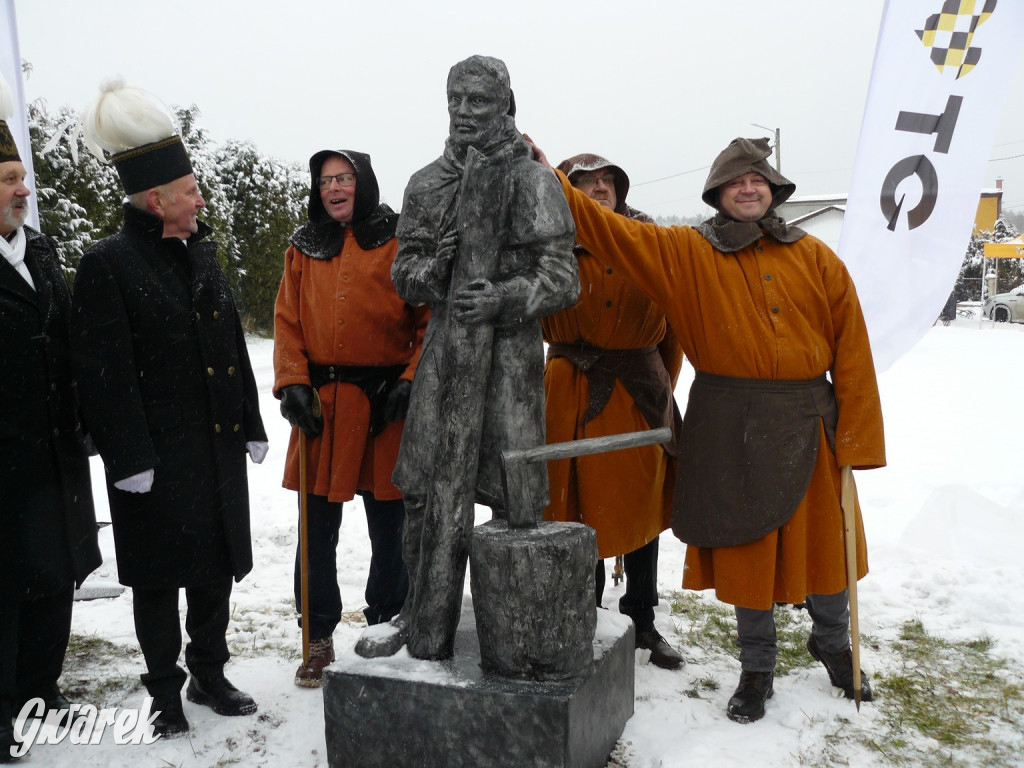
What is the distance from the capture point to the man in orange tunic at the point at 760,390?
321cm

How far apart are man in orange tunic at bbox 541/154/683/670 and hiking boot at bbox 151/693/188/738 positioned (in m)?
1.56

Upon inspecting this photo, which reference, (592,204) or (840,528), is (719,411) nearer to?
(840,528)

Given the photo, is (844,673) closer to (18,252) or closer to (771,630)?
(771,630)

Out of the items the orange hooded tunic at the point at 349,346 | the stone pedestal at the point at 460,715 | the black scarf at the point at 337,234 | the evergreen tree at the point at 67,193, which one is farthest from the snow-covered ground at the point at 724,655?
the evergreen tree at the point at 67,193

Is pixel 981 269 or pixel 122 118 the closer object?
pixel 122 118

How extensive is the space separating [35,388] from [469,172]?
1.66 m

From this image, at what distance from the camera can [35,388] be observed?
295 centimetres

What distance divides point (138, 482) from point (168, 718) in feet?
3.01

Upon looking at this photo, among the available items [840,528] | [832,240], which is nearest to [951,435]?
[840,528]

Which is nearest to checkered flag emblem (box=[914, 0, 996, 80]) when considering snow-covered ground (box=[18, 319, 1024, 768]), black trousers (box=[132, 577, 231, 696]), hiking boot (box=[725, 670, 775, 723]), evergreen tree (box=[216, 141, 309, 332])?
snow-covered ground (box=[18, 319, 1024, 768])

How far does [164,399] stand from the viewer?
3020mm

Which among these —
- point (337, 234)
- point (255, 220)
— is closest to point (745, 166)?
point (337, 234)

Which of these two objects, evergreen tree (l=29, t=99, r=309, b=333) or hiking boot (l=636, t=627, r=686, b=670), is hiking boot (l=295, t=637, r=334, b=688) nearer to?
hiking boot (l=636, t=627, r=686, b=670)

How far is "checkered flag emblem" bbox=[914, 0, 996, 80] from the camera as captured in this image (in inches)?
169
